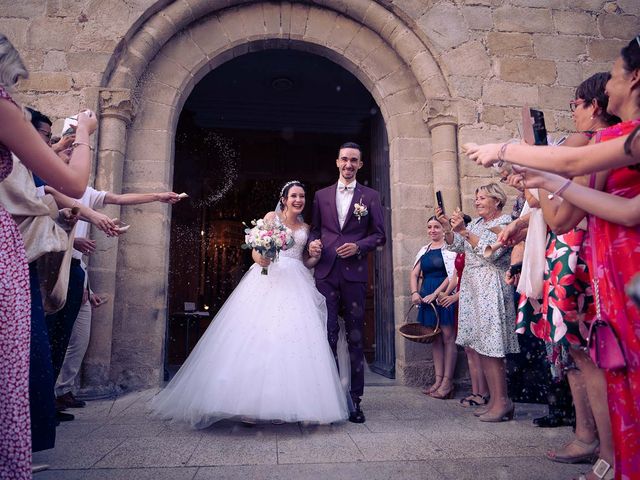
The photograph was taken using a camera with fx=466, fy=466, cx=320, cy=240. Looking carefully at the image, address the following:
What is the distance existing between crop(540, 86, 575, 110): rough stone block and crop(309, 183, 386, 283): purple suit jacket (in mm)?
2962

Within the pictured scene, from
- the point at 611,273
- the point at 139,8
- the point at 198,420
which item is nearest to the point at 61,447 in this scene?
the point at 198,420

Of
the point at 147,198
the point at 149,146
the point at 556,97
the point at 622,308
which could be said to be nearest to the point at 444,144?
the point at 556,97

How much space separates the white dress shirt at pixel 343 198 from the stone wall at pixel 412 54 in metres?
1.46

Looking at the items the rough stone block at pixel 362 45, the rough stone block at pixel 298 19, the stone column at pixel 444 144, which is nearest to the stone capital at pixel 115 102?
the rough stone block at pixel 298 19

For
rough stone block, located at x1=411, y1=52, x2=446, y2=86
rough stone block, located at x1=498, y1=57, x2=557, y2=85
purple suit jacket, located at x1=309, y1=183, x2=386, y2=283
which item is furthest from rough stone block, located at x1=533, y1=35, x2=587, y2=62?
purple suit jacket, located at x1=309, y1=183, x2=386, y2=283

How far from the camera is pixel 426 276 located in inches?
195

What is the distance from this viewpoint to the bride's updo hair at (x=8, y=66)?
5.28 ft

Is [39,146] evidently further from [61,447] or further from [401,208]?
[401,208]

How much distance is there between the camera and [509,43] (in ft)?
18.6

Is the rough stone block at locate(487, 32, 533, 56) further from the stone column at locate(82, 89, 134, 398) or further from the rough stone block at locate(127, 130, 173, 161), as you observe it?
the stone column at locate(82, 89, 134, 398)

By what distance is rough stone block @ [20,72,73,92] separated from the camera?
5074 millimetres

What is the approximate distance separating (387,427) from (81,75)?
4759 mm

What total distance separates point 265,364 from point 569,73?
509cm

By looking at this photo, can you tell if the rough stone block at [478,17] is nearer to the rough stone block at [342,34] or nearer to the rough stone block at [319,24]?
the rough stone block at [342,34]
